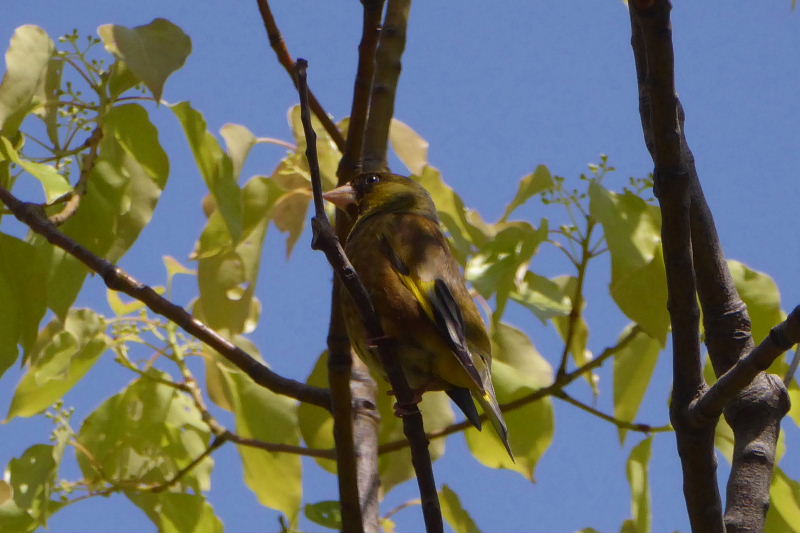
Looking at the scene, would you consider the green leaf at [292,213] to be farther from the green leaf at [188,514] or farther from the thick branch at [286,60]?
the green leaf at [188,514]

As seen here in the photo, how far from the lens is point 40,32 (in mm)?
2850

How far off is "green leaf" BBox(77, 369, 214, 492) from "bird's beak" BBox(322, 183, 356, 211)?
757 mm

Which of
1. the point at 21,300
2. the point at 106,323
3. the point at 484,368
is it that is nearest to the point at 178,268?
the point at 106,323

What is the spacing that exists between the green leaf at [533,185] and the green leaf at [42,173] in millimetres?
1261

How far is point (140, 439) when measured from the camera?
3.19 meters

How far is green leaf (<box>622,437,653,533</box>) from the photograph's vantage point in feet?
9.40

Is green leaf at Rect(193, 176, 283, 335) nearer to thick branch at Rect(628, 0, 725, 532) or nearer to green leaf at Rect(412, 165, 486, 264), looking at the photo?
green leaf at Rect(412, 165, 486, 264)

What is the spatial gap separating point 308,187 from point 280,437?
0.90m

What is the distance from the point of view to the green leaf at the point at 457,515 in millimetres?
3016

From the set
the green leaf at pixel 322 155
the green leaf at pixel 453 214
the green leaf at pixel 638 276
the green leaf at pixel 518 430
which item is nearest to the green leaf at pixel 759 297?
the green leaf at pixel 638 276

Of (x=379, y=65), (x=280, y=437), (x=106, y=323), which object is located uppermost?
(x=379, y=65)

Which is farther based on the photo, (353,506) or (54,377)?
(54,377)

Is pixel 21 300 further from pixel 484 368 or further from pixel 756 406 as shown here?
pixel 756 406

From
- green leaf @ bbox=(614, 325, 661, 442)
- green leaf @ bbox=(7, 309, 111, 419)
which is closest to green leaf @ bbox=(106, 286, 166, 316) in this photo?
green leaf @ bbox=(7, 309, 111, 419)
